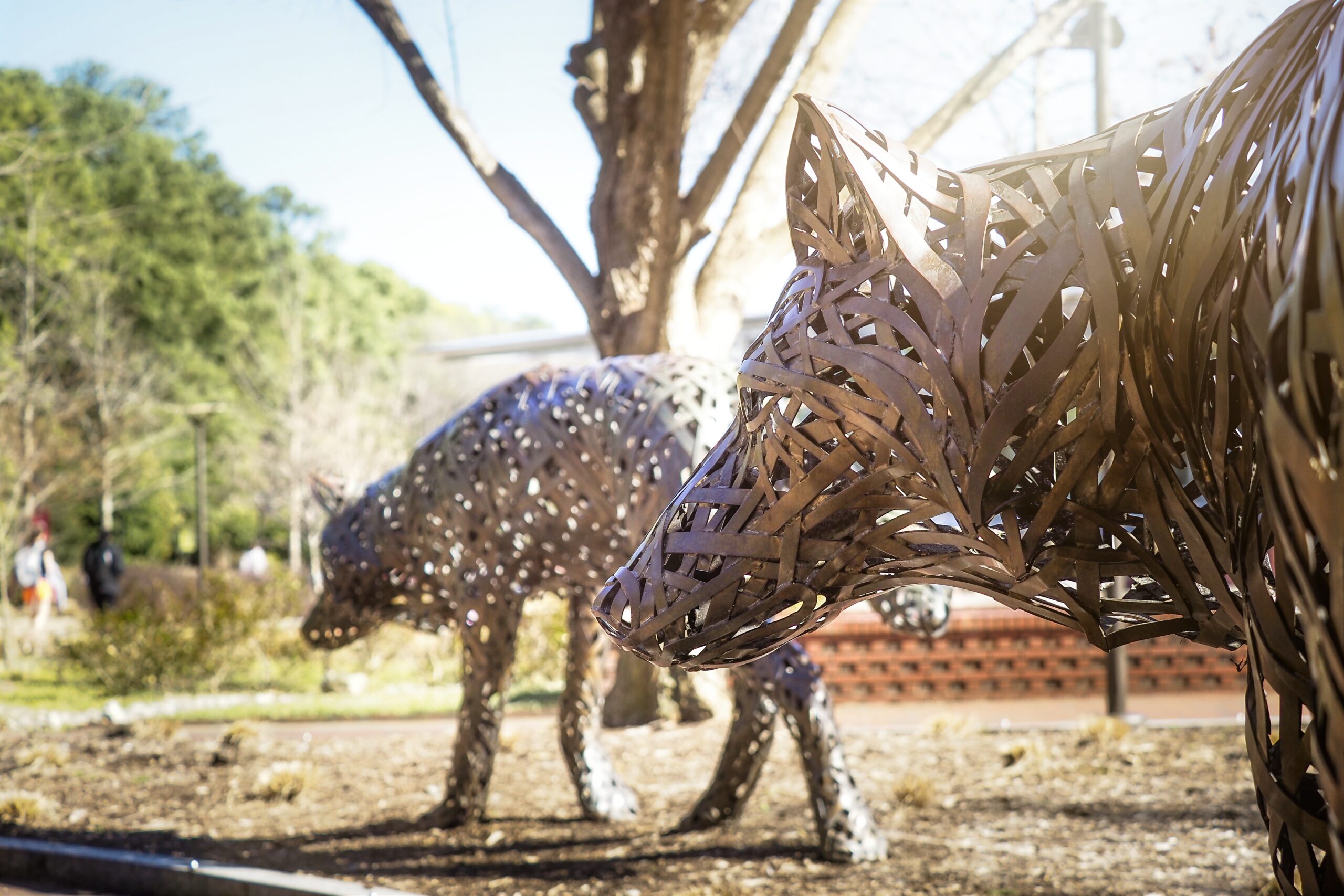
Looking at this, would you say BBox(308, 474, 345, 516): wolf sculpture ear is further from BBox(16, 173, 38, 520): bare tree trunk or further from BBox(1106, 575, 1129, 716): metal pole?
BBox(16, 173, 38, 520): bare tree trunk

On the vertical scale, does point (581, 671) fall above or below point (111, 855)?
above

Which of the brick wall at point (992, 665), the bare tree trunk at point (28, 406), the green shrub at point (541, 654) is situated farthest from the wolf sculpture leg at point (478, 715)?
the bare tree trunk at point (28, 406)

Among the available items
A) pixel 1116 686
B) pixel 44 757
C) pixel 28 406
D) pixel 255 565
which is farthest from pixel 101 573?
pixel 1116 686

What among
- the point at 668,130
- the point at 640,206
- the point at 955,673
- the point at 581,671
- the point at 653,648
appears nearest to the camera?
the point at 653,648

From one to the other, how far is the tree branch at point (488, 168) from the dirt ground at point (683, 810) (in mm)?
3458

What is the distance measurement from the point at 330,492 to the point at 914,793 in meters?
3.77

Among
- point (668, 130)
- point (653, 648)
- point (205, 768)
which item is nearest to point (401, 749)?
point (205, 768)

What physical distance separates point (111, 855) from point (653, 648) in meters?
4.75

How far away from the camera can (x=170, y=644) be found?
38.7 feet

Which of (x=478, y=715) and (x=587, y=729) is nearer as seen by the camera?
(x=478, y=715)

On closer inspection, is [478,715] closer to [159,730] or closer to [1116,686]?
[159,730]

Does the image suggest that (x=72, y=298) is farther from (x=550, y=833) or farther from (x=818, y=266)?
(x=818, y=266)

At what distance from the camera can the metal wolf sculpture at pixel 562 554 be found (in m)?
4.39

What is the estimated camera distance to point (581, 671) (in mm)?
5848
